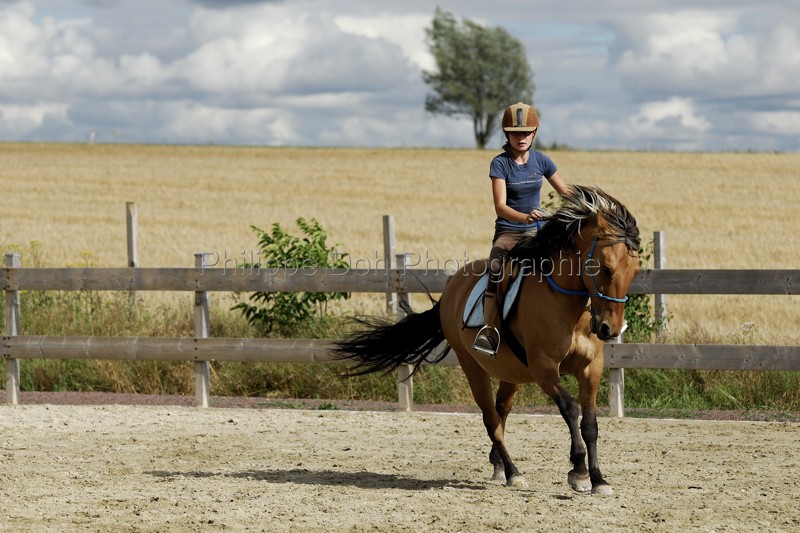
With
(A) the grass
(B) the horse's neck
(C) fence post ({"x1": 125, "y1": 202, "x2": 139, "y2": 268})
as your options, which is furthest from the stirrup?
(C) fence post ({"x1": 125, "y1": 202, "x2": 139, "y2": 268})

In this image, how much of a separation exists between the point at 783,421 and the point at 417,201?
990 inches

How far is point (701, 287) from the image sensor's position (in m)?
9.89

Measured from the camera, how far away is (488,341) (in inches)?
279

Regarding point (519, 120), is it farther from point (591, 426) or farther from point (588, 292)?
point (591, 426)

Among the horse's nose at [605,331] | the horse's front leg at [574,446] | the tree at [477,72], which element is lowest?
the horse's front leg at [574,446]

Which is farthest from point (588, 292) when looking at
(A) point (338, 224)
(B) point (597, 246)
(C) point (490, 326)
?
(A) point (338, 224)

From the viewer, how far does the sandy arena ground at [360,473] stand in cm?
602

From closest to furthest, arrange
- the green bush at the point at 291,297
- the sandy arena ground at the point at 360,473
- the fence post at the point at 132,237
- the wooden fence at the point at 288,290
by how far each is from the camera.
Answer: the sandy arena ground at the point at 360,473, the wooden fence at the point at 288,290, the green bush at the point at 291,297, the fence post at the point at 132,237

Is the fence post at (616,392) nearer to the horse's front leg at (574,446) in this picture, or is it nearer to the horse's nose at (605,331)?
the horse's front leg at (574,446)

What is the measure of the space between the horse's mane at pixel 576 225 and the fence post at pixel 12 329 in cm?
661

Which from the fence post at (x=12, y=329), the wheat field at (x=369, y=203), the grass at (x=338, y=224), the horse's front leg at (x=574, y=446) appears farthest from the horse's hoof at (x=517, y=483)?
the fence post at (x=12, y=329)

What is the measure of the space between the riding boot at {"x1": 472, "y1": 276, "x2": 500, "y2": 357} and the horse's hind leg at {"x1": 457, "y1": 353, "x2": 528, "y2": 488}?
493 mm

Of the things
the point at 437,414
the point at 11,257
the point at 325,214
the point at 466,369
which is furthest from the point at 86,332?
the point at 325,214

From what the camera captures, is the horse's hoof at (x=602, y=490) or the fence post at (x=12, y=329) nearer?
the horse's hoof at (x=602, y=490)
